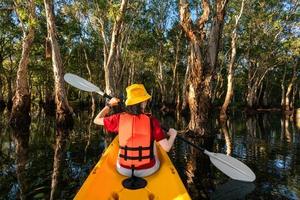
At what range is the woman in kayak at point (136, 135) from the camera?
5.61 meters

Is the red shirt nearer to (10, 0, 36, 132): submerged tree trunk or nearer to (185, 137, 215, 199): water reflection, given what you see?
(185, 137, 215, 199): water reflection

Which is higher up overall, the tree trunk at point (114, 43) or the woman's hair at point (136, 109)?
the tree trunk at point (114, 43)

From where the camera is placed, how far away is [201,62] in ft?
44.0

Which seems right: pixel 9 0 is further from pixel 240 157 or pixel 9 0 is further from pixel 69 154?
pixel 240 157

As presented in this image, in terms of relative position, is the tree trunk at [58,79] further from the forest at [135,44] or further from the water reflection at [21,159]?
the water reflection at [21,159]

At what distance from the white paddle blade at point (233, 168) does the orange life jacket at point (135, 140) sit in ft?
5.83

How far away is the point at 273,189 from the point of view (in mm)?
7980

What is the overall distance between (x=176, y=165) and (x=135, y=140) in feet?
15.7

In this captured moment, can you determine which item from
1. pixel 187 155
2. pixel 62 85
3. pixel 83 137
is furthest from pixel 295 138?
pixel 62 85

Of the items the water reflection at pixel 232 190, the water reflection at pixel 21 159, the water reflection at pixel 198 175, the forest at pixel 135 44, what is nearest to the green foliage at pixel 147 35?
the forest at pixel 135 44

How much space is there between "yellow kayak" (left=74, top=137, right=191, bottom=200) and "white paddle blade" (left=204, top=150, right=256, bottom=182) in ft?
3.92

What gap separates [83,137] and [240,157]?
664cm

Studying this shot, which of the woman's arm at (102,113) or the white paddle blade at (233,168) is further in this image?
the white paddle blade at (233,168)

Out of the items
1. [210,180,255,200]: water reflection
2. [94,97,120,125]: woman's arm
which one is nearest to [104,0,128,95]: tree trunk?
[210,180,255,200]: water reflection
